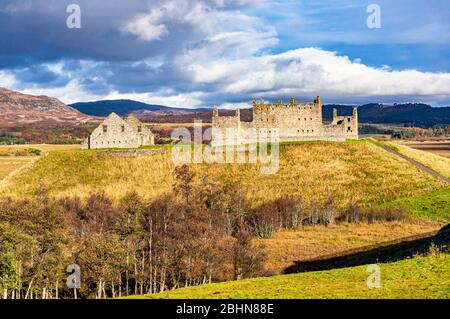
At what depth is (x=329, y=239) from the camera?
215ft

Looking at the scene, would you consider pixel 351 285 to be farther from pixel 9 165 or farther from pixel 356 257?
pixel 9 165

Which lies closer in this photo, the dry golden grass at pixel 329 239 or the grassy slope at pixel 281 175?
the dry golden grass at pixel 329 239

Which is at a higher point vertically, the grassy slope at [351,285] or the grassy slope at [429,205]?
the grassy slope at [351,285]

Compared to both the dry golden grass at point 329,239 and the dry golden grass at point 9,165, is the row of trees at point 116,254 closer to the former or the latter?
the dry golden grass at point 329,239

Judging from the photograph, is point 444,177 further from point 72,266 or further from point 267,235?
point 72,266

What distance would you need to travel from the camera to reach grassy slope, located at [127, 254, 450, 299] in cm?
2384

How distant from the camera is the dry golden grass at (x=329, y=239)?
6047 centimetres

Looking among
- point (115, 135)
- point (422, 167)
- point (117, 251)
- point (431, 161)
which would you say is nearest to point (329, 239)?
point (117, 251)

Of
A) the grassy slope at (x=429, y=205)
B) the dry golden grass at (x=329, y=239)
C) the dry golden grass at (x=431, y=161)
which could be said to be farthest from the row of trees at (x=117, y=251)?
the dry golden grass at (x=431, y=161)

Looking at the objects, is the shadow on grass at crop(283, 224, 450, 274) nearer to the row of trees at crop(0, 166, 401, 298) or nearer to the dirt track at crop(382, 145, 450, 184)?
the row of trees at crop(0, 166, 401, 298)

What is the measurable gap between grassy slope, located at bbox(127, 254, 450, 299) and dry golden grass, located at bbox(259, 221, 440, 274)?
25321 mm

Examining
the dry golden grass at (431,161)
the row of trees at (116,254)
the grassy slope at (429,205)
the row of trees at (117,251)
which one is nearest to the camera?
the row of trees at (116,254)

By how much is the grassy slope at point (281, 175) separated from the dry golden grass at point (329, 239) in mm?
10340
